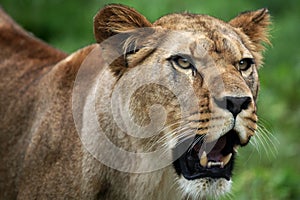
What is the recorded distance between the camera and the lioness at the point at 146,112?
13.4 ft

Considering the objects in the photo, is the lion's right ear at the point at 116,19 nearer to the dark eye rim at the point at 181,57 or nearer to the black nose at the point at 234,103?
the dark eye rim at the point at 181,57

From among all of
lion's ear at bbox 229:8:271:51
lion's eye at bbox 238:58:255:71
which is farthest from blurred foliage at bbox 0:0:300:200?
lion's eye at bbox 238:58:255:71

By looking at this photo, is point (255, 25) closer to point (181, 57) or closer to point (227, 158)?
point (181, 57)

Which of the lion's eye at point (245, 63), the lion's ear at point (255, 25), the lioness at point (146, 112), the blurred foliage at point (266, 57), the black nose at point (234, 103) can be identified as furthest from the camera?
the blurred foliage at point (266, 57)

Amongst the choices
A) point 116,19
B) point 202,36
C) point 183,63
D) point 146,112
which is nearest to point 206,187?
point 146,112

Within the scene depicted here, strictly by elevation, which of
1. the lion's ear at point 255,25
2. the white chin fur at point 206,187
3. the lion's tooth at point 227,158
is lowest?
the white chin fur at point 206,187

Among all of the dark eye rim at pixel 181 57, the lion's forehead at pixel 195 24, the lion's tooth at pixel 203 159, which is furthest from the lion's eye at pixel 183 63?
the lion's tooth at pixel 203 159

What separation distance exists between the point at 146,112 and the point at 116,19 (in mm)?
460

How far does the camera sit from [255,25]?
468 cm

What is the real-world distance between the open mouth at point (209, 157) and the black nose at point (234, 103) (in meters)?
0.15

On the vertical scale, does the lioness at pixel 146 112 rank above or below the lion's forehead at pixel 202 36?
below

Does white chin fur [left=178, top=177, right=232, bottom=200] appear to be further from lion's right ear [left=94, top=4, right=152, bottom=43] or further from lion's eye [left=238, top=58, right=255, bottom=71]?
lion's right ear [left=94, top=4, right=152, bottom=43]

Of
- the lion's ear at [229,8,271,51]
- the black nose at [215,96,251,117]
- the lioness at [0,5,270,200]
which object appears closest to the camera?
the black nose at [215,96,251,117]

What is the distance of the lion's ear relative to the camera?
15.3 feet
